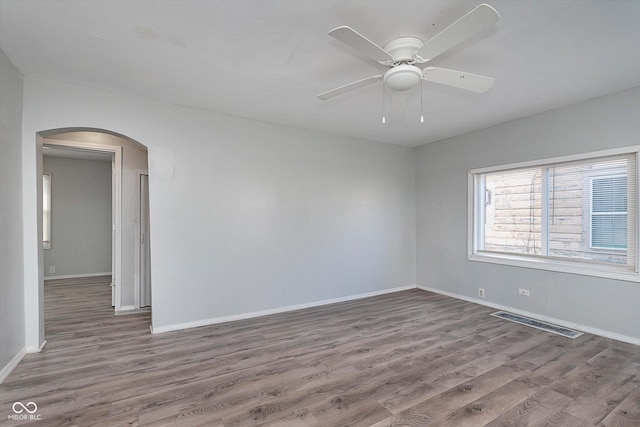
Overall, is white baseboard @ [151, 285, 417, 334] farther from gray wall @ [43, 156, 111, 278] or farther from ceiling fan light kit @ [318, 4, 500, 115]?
gray wall @ [43, 156, 111, 278]

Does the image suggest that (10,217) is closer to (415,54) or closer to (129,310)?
(129,310)

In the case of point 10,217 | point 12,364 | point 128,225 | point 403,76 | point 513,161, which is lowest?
point 12,364

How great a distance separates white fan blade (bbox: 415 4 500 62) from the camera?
1.46 meters

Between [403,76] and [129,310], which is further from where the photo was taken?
[129,310]

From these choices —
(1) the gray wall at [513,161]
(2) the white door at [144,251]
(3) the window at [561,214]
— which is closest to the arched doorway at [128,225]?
(2) the white door at [144,251]

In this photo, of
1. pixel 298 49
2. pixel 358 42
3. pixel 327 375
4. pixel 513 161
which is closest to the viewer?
pixel 358 42

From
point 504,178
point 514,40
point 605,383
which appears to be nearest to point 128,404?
point 605,383

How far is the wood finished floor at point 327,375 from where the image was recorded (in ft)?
6.41

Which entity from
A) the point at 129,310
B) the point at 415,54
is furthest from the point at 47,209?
the point at 415,54

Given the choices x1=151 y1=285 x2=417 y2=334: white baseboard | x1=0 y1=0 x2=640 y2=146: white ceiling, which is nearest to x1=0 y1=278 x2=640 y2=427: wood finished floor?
x1=151 y1=285 x2=417 y2=334: white baseboard

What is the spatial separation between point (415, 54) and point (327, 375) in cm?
251

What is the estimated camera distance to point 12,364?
97.0 inches

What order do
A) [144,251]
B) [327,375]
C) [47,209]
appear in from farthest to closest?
[47,209] → [144,251] → [327,375]

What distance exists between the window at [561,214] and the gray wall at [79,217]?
7.66m
